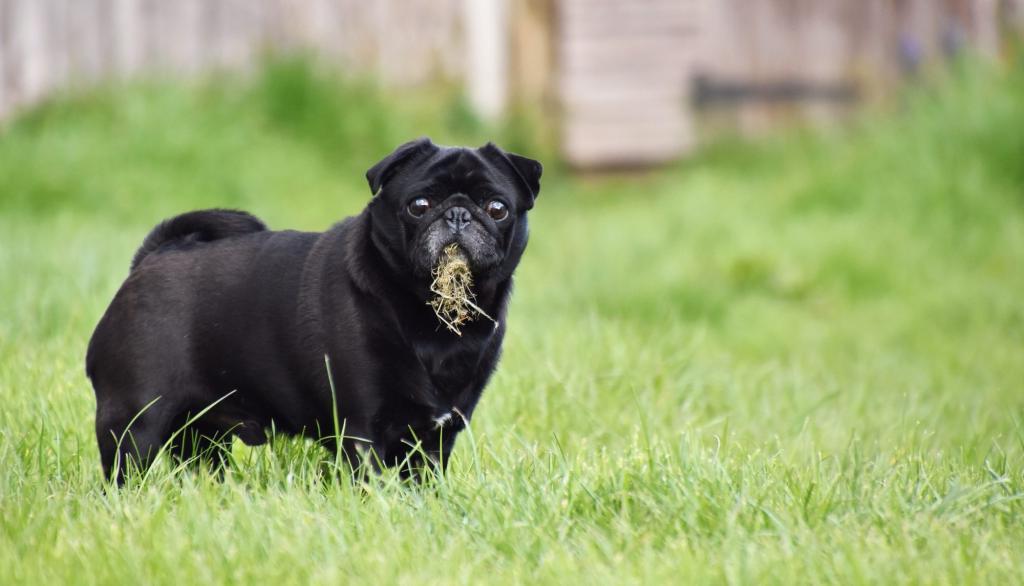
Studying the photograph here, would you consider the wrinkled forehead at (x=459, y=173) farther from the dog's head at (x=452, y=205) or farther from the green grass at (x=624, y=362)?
the green grass at (x=624, y=362)

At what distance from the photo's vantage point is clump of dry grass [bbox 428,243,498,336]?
11.4ft

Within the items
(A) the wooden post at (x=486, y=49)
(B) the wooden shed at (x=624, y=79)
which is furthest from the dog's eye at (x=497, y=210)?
(A) the wooden post at (x=486, y=49)

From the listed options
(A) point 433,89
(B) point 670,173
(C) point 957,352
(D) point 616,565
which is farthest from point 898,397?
(A) point 433,89

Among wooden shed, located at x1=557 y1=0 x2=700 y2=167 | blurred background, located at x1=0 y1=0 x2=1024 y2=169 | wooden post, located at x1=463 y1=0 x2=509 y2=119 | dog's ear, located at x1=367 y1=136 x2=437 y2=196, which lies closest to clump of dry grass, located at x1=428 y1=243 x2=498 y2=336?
dog's ear, located at x1=367 y1=136 x2=437 y2=196

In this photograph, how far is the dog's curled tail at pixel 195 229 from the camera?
3887 mm

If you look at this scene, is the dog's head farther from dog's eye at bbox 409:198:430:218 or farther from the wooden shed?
the wooden shed

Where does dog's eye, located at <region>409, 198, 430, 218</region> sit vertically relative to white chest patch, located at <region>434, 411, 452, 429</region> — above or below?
above

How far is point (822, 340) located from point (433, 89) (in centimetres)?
522

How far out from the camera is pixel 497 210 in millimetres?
3664

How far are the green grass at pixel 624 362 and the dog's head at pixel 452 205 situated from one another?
577mm

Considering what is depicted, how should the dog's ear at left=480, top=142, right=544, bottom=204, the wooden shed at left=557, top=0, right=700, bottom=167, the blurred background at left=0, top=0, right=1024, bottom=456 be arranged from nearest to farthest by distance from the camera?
the dog's ear at left=480, top=142, right=544, bottom=204 → the blurred background at left=0, top=0, right=1024, bottom=456 → the wooden shed at left=557, top=0, right=700, bottom=167

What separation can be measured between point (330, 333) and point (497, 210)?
0.60 m

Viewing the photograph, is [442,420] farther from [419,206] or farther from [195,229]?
[195,229]

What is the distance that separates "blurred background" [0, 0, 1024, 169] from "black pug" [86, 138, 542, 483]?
714 centimetres
